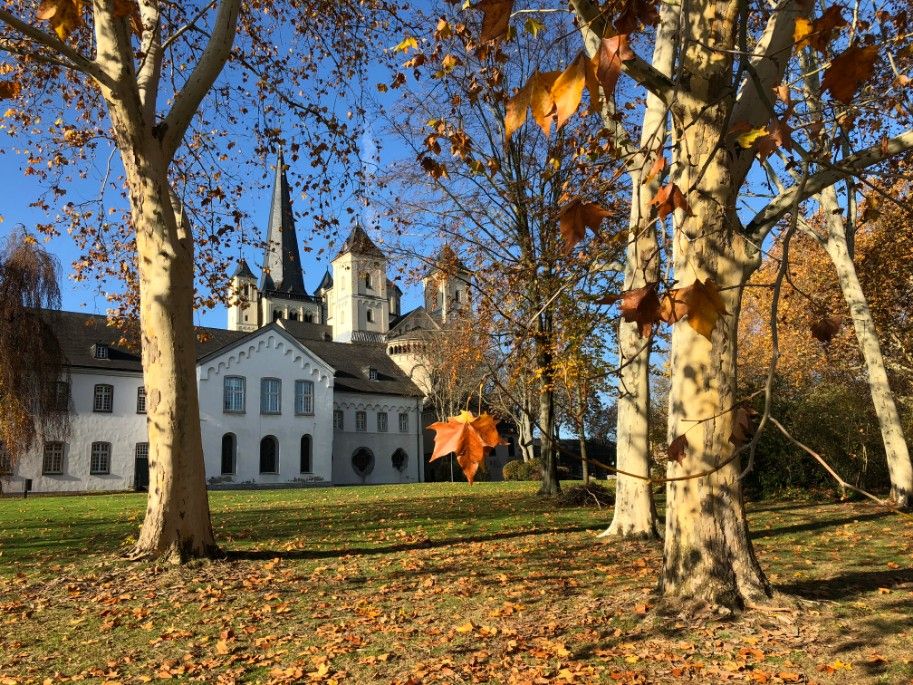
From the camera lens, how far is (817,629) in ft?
16.8

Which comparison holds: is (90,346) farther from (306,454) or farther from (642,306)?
(642,306)

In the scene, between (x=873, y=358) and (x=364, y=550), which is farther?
(x=873, y=358)

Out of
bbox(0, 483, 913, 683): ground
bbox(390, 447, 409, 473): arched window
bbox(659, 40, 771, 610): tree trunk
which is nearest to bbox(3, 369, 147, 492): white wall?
bbox(390, 447, 409, 473): arched window

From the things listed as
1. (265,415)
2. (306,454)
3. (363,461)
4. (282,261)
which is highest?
(282,261)

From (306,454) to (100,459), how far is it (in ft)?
39.6

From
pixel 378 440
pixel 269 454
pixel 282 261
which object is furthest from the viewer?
pixel 282 261

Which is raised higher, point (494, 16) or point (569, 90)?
point (494, 16)

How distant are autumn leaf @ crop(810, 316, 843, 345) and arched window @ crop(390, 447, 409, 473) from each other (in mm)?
49759

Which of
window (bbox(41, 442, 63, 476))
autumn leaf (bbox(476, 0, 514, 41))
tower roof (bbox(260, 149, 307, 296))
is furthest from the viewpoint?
tower roof (bbox(260, 149, 307, 296))

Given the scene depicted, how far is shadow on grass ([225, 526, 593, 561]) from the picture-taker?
889 cm

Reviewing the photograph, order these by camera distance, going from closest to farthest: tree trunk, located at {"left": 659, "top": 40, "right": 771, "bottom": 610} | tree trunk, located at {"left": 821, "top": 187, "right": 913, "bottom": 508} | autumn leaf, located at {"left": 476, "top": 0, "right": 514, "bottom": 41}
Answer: autumn leaf, located at {"left": 476, "top": 0, "right": 514, "bottom": 41}, tree trunk, located at {"left": 659, "top": 40, "right": 771, "bottom": 610}, tree trunk, located at {"left": 821, "top": 187, "right": 913, "bottom": 508}

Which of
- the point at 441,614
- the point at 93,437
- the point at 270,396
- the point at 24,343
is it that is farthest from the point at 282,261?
the point at 441,614

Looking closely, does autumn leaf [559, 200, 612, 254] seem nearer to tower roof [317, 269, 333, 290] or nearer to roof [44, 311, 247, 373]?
roof [44, 311, 247, 373]

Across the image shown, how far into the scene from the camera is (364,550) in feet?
31.6
